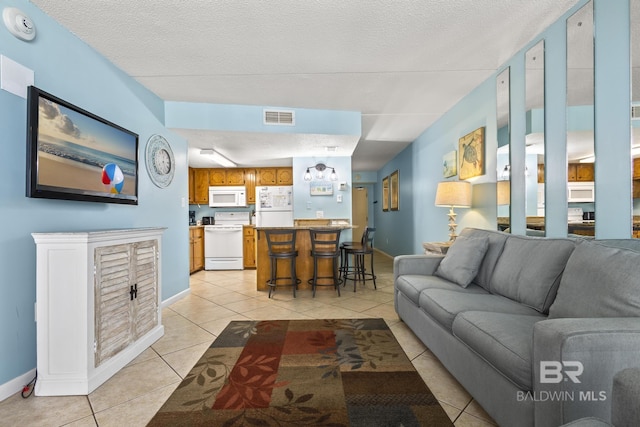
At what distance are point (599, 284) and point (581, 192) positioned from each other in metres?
0.99

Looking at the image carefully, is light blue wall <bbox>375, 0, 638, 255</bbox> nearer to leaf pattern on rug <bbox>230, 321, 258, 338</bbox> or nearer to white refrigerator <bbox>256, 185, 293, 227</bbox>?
leaf pattern on rug <bbox>230, 321, 258, 338</bbox>

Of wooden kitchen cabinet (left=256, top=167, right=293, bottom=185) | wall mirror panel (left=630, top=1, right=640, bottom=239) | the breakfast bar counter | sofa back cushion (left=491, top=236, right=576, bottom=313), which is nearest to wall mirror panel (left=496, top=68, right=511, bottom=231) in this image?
sofa back cushion (left=491, top=236, right=576, bottom=313)

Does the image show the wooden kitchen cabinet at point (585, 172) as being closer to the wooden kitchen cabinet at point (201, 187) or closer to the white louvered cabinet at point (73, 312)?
the white louvered cabinet at point (73, 312)

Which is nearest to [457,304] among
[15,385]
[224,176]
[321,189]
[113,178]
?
[15,385]

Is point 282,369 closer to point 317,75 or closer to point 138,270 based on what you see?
point 138,270

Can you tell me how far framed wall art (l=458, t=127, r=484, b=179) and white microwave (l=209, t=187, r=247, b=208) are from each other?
463 centimetres

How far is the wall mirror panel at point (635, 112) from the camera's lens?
166 centimetres

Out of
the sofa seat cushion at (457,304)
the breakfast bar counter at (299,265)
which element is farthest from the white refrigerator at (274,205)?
the sofa seat cushion at (457,304)

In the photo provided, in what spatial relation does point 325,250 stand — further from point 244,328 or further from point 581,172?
point 581,172

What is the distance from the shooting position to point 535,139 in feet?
7.84

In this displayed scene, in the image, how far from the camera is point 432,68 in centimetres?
283

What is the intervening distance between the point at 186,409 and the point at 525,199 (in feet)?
9.99

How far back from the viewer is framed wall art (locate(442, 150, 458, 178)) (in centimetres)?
385

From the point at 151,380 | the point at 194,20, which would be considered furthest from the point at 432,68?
the point at 151,380
